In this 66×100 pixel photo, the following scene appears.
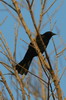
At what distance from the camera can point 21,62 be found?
10.9ft

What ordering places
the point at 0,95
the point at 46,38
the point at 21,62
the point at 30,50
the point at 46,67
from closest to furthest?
the point at 46,67 → the point at 0,95 → the point at 21,62 → the point at 30,50 → the point at 46,38

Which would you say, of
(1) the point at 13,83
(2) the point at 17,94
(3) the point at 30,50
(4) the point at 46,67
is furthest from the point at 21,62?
(4) the point at 46,67

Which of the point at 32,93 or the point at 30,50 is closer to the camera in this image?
the point at 32,93

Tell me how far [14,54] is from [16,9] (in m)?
0.57

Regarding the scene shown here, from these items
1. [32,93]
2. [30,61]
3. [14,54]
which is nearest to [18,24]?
[14,54]

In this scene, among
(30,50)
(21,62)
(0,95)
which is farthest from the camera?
(30,50)

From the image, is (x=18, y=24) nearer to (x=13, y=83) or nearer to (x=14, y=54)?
(x=14, y=54)

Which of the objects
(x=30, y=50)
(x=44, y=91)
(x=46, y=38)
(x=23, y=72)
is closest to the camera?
(x=44, y=91)

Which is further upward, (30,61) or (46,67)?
(30,61)

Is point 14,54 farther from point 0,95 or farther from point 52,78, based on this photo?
point 52,78

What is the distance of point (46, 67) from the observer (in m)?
1.92

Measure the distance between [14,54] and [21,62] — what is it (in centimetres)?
98

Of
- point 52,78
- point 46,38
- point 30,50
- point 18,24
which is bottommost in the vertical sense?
point 52,78

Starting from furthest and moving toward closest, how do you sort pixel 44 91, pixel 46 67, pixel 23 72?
pixel 23 72 < pixel 44 91 < pixel 46 67
